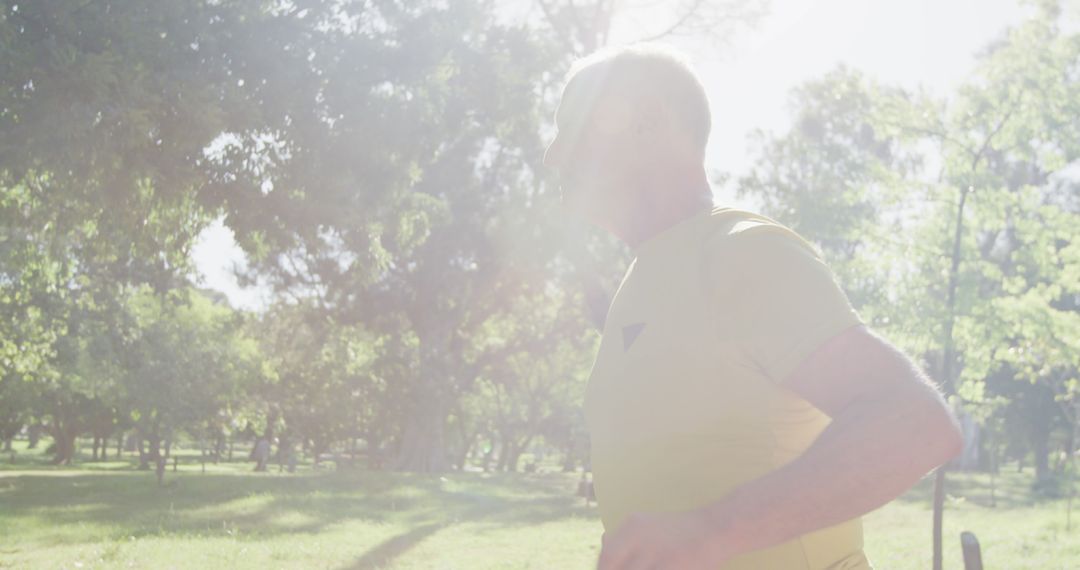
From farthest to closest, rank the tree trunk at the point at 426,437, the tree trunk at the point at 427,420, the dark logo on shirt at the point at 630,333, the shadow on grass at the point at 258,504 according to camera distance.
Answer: the tree trunk at the point at 426,437
the tree trunk at the point at 427,420
the shadow on grass at the point at 258,504
the dark logo on shirt at the point at 630,333

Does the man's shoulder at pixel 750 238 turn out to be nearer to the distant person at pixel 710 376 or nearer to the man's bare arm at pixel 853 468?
the distant person at pixel 710 376

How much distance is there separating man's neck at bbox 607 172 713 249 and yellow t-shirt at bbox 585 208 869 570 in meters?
0.06

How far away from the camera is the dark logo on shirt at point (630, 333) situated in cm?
171

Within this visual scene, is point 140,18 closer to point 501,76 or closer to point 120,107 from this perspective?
point 120,107

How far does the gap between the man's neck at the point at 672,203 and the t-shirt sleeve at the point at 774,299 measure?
0.29m

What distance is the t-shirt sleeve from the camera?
1.41m

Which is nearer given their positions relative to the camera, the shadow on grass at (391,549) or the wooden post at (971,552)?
the wooden post at (971,552)

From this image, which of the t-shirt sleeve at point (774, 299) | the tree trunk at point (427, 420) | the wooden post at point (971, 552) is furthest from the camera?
the tree trunk at point (427, 420)

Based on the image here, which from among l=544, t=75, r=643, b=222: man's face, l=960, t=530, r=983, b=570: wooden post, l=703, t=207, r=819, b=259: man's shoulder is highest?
l=544, t=75, r=643, b=222: man's face

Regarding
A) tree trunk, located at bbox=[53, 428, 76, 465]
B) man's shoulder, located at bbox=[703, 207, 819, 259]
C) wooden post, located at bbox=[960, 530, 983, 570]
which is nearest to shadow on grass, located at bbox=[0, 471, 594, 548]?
wooden post, located at bbox=[960, 530, 983, 570]

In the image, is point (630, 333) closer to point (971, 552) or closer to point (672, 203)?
point (672, 203)

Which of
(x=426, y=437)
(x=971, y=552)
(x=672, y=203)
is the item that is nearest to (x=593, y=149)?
(x=672, y=203)

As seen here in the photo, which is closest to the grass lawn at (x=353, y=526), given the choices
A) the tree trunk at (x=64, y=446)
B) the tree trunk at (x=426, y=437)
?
the tree trunk at (x=426, y=437)

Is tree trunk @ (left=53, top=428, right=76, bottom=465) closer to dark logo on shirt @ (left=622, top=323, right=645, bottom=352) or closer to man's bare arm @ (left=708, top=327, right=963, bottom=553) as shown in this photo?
dark logo on shirt @ (left=622, top=323, right=645, bottom=352)
